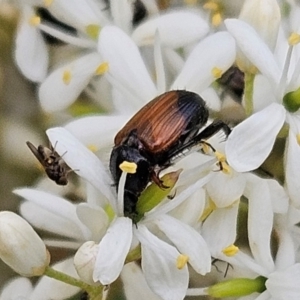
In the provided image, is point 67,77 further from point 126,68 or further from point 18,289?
point 18,289

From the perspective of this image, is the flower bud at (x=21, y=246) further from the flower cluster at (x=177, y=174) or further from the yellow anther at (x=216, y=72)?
the yellow anther at (x=216, y=72)

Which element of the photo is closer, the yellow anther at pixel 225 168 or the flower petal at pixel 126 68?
the yellow anther at pixel 225 168

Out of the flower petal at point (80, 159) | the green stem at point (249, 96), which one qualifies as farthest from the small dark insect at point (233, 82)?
the flower petal at point (80, 159)

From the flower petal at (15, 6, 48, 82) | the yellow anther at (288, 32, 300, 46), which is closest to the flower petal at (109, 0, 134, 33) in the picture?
the flower petal at (15, 6, 48, 82)

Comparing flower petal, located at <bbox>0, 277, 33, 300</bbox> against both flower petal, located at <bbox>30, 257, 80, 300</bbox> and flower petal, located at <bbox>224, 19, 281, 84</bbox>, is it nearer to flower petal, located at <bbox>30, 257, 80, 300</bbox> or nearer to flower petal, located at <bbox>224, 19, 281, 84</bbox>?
flower petal, located at <bbox>30, 257, 80, 300</bbox>

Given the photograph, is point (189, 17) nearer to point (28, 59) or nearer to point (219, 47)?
point (219, 47)

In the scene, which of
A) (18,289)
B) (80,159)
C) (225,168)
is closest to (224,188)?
(225,168)

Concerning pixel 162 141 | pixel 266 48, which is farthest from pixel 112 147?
pixel 266 48
